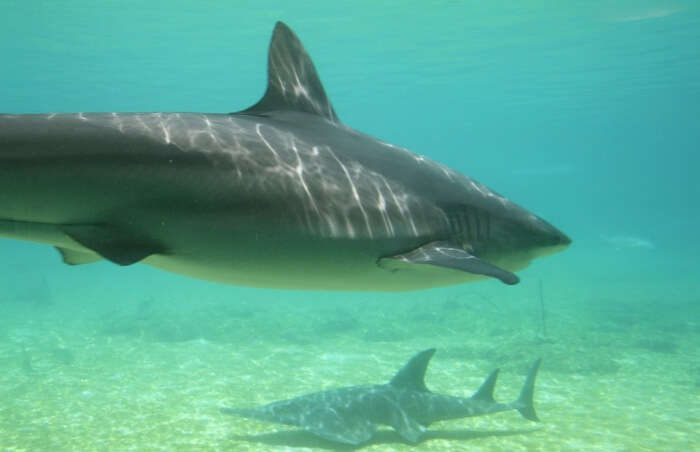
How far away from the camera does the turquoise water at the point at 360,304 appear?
10.1 m

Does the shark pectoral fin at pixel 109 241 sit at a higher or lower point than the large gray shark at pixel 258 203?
lower

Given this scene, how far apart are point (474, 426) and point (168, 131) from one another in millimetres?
8720

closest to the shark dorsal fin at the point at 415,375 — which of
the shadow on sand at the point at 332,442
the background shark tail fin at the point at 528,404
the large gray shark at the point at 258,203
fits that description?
the shadow on sand at the point at 332,442

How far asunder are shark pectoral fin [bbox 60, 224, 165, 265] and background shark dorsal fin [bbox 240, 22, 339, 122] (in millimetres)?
1800

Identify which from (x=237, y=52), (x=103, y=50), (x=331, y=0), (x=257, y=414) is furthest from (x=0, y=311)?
(x=257, y=414)

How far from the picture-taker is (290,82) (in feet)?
14.1

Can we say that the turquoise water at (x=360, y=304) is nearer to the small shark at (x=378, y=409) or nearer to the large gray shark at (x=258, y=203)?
the small shark at (x=378, y=409)

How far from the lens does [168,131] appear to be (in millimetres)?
2908

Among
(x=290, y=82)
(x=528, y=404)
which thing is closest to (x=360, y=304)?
(x=528, y=404)

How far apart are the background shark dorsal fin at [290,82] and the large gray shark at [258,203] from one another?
0.09 feet

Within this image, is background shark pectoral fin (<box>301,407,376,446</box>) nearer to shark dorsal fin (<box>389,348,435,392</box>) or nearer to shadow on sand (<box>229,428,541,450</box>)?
shadow on sand (<box>229,428,541,450</box>)

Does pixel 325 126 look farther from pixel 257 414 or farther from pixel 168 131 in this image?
pixel 257 414

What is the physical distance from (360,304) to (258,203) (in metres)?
30.5

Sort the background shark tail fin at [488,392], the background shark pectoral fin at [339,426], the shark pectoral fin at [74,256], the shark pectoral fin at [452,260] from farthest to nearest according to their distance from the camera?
the background shark tail fin at [488,392] → the background shark pectoral fin at [339,426] → the shark pectoral fin at [74,256] → the shark pectoral fin at [452,260]
